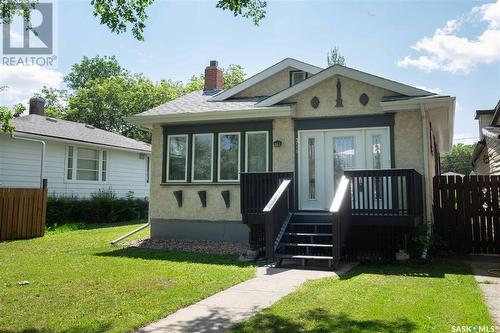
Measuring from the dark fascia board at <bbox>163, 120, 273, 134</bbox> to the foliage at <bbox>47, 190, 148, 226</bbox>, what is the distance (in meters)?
6.70

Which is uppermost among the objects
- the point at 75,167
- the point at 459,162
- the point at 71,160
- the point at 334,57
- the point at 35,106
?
the point at 334,57

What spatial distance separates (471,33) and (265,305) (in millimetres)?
12077

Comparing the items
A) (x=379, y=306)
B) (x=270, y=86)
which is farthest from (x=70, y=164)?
(x=379, y=306)

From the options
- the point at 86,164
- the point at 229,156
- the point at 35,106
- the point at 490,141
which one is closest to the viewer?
the point at 229,156

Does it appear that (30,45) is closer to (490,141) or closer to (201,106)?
(201,106)

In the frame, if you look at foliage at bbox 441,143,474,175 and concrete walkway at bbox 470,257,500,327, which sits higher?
foliage at bbox 441,143,474,175

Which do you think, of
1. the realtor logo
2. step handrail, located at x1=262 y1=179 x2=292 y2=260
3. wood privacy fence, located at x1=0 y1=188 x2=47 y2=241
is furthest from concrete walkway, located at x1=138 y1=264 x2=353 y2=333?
the realtor logo

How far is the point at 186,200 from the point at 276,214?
3844 mm

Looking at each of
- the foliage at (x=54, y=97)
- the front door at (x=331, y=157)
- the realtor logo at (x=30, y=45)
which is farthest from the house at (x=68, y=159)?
the foliage at (x=54, y=97)

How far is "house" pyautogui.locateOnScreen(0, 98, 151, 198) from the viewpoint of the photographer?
593 inches

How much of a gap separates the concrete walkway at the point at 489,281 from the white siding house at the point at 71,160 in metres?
15.1

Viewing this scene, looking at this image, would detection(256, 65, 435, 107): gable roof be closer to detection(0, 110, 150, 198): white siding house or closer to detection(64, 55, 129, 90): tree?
detection(0, 110, 150, 198): white siding house

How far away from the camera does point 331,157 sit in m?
10.3

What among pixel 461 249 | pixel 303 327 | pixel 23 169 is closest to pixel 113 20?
pixel 303 327
